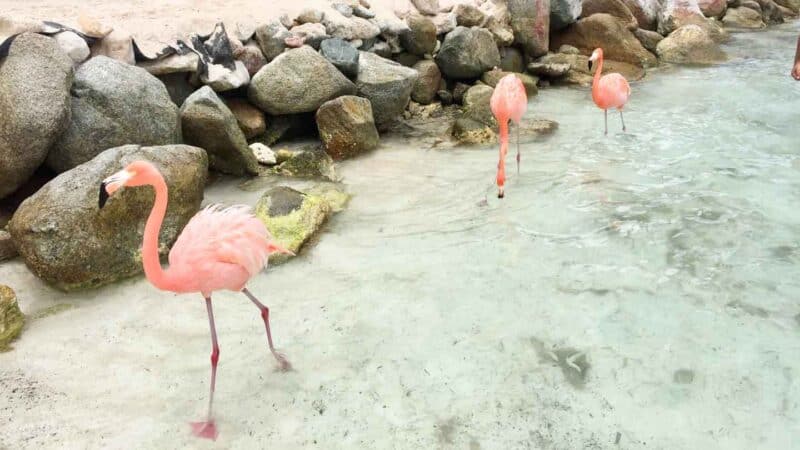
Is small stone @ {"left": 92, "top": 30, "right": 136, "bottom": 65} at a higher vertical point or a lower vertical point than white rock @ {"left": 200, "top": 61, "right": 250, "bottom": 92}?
higher

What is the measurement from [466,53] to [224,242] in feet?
18.8

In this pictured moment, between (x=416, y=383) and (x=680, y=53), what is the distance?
31.6 feet

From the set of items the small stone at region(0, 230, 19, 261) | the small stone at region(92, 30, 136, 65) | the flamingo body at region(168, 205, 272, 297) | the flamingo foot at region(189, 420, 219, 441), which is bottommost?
the flamingo foot at region(189, 420, 219, 441)

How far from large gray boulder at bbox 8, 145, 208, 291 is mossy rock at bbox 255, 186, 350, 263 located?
0.62 m

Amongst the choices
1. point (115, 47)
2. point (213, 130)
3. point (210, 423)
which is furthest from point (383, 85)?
point (210, 423)

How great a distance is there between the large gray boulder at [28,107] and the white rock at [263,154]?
66.7 inches

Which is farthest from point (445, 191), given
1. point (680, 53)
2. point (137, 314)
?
point (680, 53)

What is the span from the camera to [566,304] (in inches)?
129

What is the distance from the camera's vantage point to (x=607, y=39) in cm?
945

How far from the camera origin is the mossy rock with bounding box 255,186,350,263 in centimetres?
389

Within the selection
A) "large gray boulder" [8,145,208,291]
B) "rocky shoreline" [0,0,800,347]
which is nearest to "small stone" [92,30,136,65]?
"rocky shoreline" [0,0,800,347]

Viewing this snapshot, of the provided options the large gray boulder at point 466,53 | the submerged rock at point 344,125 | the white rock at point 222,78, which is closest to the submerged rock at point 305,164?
the submerged rock at point 344,125

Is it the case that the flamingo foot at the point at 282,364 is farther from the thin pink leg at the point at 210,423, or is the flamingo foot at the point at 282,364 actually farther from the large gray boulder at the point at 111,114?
the large gray boulder at the point at 111,114

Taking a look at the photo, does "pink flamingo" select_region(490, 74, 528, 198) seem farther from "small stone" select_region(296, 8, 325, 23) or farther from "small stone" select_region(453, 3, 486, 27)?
"small stone" select_region(453, 3, 486, 27)
